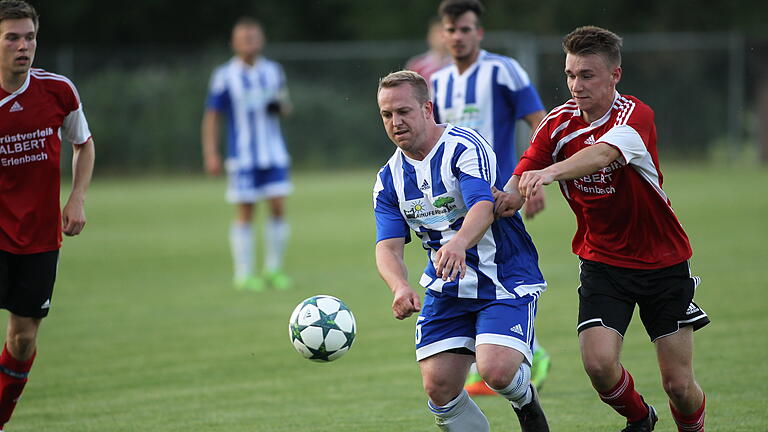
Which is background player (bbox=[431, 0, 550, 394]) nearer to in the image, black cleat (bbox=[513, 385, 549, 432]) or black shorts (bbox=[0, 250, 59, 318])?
black cleat (bbox=[513, 385, 549, 432])

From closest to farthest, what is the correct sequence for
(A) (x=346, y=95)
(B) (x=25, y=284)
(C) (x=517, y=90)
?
(B) (x=25, y=284) < (C) (x=517, y=90) < (A) (x=346, y=95)

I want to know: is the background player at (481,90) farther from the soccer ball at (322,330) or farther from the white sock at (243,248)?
the white sock at (243,248)

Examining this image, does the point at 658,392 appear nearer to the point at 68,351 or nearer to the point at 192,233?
the point at 68,351

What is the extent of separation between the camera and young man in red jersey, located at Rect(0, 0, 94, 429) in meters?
5.38

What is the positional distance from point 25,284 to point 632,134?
3189 millimetres

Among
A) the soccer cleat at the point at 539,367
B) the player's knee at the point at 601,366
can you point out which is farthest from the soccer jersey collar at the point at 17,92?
the soccer cleat at the point at 539,367

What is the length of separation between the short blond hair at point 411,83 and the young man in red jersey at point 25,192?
192 cm

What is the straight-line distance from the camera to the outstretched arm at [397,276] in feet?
14.3

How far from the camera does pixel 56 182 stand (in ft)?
18.4

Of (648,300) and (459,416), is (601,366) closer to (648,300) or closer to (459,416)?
(648,300)

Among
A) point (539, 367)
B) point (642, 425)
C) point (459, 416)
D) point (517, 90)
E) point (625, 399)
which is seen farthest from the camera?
point (517, 90)

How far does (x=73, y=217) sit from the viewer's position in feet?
18.3

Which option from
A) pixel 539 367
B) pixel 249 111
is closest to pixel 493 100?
pixel 539 367

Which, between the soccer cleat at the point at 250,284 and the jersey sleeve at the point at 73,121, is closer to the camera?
the jersey sleeve at the point at 73,121
